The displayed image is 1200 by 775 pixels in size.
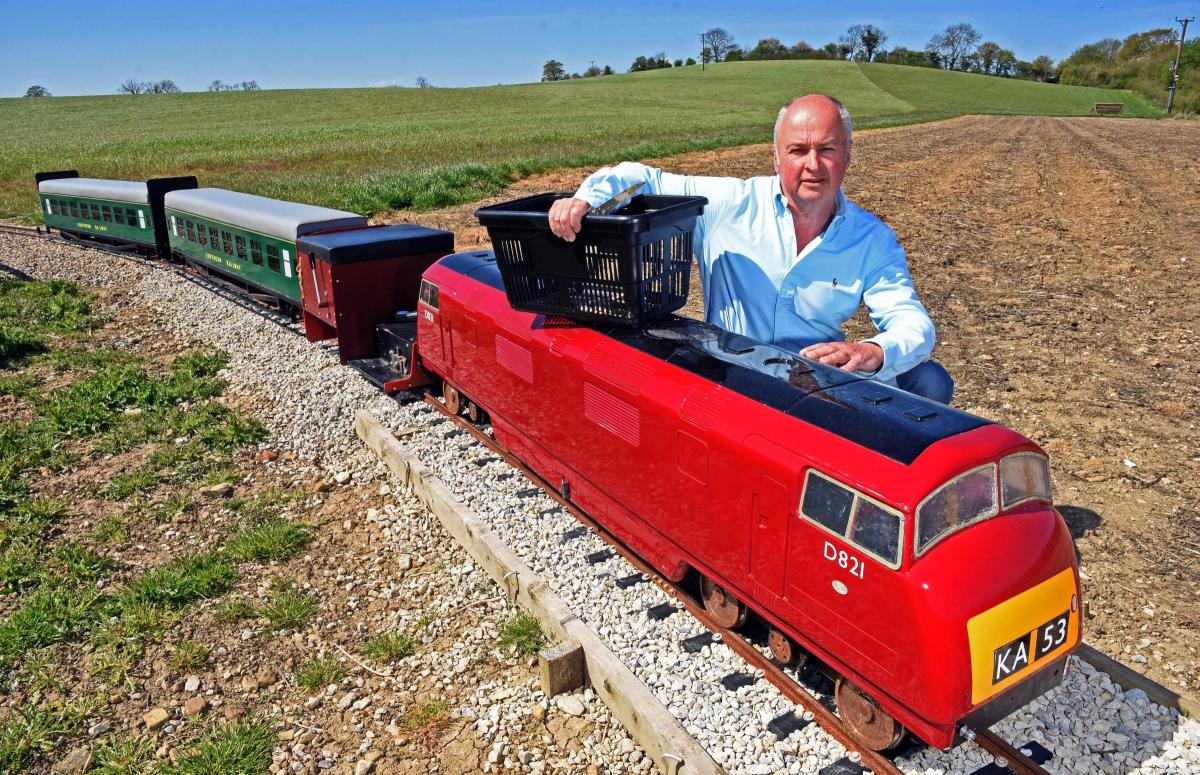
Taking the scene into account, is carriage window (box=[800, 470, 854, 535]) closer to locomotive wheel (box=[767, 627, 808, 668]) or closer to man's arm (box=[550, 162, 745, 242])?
locomotive wheel (box=[767, 627, 808, 668])

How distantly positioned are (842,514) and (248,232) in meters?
13.7

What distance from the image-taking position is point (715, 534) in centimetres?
518

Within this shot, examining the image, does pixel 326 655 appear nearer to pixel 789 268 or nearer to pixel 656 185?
pixel 656 185

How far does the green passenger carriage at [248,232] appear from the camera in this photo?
13375mm

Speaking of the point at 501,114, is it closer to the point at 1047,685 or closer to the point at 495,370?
the point at 495,370

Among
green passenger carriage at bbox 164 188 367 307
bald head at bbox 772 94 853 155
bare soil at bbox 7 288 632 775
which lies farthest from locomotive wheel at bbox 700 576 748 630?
green passenger carriage at bbox 164 188 367 307

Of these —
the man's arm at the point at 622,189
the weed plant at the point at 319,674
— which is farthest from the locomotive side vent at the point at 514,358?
the weed plant at the point at 319,674

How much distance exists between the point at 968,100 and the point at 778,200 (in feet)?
341

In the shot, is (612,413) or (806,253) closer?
(806,253)

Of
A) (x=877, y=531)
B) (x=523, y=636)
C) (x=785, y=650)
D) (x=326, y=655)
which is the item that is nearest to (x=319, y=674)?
(x=326, y=655)

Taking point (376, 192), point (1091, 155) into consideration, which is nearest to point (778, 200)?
point (376, 192)

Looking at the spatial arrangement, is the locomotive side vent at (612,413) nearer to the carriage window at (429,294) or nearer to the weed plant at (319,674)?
the weed plant at (319,674)

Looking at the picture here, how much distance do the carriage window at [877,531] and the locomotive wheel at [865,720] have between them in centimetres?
105

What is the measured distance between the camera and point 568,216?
535 cm
